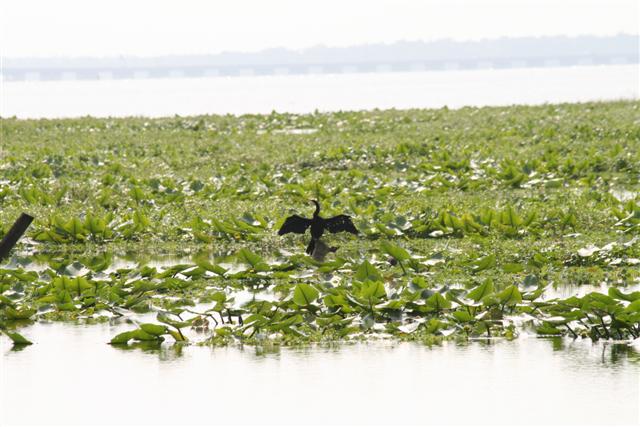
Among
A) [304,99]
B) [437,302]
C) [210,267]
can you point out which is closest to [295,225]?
[210,267]

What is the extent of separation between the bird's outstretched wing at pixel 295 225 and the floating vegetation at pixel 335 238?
0.28m

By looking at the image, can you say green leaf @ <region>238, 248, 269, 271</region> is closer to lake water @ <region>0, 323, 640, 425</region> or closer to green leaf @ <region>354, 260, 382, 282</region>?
green leaf @ <region>354, 260, 382, 282</region>

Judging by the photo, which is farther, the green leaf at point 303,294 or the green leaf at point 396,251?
the green leaf at point 396,251

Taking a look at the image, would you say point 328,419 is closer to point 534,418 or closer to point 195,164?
point 534,418

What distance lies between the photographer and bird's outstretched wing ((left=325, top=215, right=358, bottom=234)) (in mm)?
10875

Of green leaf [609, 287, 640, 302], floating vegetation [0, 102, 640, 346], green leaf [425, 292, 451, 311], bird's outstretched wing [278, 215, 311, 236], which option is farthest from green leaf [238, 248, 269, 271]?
green leaf [609, 287, 640, 302]

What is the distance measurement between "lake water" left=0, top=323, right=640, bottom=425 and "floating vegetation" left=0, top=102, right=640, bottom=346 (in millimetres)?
286

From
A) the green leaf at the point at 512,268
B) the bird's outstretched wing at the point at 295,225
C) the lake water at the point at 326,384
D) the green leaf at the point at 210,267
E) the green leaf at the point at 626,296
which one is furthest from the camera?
the bird's outstretched wing at the point at 295,225

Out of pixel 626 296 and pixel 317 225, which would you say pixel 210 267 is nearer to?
pixel 317 225

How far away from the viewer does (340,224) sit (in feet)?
35.8

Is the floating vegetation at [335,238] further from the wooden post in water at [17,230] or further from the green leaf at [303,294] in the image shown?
the wooden post in water at [17,230]

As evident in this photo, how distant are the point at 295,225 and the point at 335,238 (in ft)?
5.00

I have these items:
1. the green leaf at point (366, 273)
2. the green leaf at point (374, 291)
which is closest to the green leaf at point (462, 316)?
the green leaf at point (374, 291)

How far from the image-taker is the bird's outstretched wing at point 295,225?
10.8m
